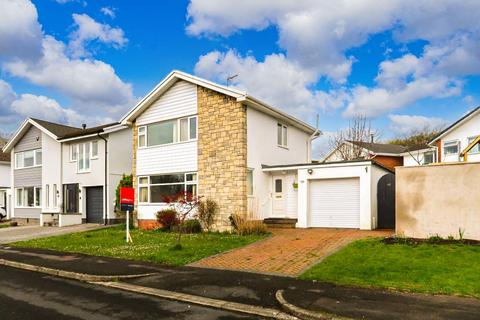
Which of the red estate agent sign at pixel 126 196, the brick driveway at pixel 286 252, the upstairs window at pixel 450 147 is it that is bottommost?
the brick driveway at pixel 286 252

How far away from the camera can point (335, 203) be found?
18.5 m

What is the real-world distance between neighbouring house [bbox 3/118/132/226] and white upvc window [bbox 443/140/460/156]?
22.1 metres

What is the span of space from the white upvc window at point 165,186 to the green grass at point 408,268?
9958 millimetres

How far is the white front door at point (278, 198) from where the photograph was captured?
20.3 m

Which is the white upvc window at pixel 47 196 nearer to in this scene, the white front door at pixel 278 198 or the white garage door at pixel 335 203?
the white front door at pixel 278 198

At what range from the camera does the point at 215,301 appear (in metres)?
8.06

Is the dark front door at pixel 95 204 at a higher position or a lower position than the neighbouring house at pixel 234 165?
lower

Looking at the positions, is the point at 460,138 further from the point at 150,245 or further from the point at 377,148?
the point at 150,245

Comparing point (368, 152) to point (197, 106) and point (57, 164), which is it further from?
point (57, 164)

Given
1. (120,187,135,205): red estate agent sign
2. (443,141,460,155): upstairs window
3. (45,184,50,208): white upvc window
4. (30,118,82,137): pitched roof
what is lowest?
(45,184,50,208): white upvc window

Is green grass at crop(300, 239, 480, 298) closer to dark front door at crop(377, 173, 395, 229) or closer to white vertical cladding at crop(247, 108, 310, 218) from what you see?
dark front door at crop(377, 173, 395, 229)

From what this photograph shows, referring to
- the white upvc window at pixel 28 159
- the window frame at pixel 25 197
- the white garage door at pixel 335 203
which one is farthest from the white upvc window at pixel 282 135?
the white upvc window at pixel 28 159

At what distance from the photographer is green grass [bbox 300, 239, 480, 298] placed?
28.3 feet

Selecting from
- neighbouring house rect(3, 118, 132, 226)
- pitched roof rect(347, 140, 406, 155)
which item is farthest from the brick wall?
pitched roof rect(347, 140, 406, 155)
